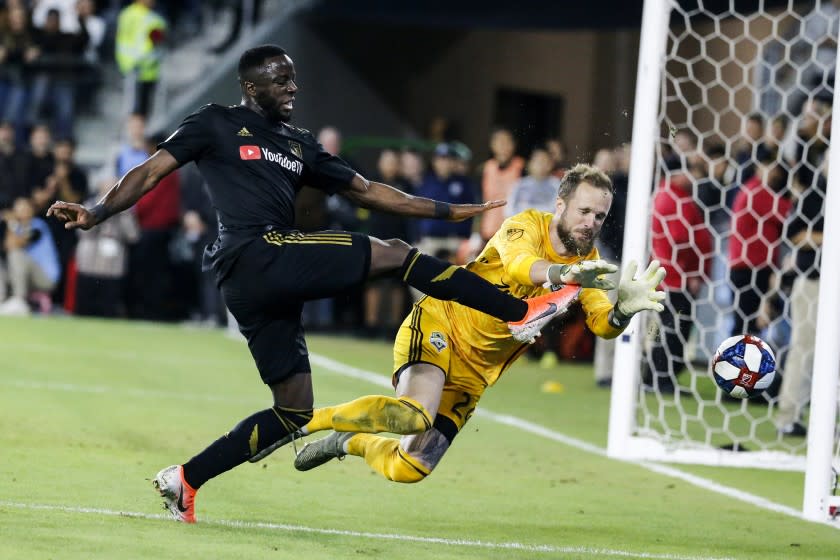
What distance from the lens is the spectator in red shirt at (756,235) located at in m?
A: 12.0

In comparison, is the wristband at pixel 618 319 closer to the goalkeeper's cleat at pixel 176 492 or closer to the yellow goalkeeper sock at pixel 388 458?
the yellow goalkeeper sock at pixel 388 458

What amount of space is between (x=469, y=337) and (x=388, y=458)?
2.23 feet

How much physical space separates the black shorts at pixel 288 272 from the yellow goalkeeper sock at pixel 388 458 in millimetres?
984

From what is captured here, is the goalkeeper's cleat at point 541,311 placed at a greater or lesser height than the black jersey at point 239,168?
lesser

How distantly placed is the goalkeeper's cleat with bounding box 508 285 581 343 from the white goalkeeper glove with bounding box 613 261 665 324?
233mm

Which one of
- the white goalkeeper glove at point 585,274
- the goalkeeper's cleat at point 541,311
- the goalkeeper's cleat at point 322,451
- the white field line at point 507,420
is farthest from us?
the white field line at point 507,420

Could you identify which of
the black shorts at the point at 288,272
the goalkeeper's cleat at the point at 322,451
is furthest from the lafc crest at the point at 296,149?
the goalkeeper's cleat at the point at 322,451

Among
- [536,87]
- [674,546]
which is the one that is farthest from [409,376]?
[536,87]

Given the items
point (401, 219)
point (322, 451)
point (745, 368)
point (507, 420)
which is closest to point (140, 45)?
point (401, 219)

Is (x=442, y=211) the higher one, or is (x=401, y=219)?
(x=442, y=211)

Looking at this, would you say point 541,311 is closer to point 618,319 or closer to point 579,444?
point 618,319

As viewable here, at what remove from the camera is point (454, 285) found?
603 centimetres

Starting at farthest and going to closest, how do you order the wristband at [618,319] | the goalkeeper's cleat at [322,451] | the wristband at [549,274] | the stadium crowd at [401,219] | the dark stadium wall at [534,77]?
A: the dark stadium wall at [534,77] → the stadium crowd at [401,219] → the goalkeeper's cleat at [322,451] → the wristband at [618,319] → the wristband at [549,274]

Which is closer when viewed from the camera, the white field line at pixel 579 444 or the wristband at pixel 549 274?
the wristband at pixel 549 274
